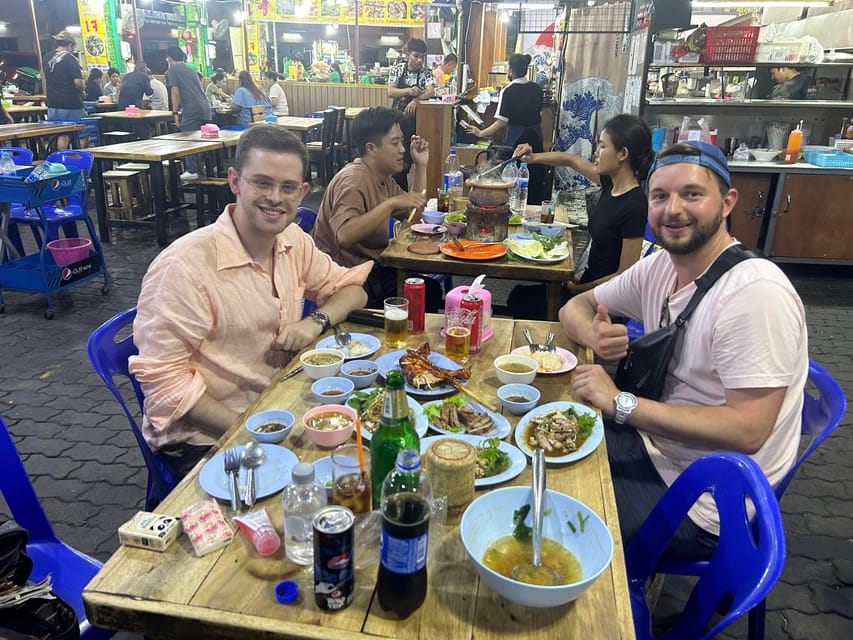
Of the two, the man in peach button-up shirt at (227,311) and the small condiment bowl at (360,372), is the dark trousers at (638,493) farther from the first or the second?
the man in peach button-up shirt at (227,311)

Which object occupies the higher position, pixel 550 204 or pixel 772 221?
pixel 550 204

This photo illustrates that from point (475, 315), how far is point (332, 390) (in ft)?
1.97

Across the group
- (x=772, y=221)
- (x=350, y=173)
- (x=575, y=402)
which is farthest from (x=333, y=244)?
(x=772, y=221)

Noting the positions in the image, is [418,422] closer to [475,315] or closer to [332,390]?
[332,390]

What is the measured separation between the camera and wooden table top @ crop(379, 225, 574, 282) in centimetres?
332

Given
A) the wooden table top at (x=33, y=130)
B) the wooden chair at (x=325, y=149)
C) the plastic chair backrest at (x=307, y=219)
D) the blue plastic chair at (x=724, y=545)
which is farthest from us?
the wooden chair at (x=325, y=149)

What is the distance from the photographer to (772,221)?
617cm

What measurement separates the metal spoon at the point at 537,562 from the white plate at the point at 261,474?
585 millimetres

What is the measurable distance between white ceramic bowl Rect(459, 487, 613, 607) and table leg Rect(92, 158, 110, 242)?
695cm

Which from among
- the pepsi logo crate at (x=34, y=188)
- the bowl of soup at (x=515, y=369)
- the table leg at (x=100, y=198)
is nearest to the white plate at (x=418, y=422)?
the bowl of soup at (x=515, y=369)

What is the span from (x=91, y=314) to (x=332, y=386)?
4.12m

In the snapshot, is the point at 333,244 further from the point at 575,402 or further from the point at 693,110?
the point at 693,110

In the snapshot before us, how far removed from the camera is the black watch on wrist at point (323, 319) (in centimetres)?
239

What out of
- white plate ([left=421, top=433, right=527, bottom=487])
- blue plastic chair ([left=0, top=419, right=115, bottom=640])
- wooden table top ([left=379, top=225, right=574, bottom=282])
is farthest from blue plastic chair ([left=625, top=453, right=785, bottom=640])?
wooden table top ([left=379, top=225, right=574, bottom=282])
